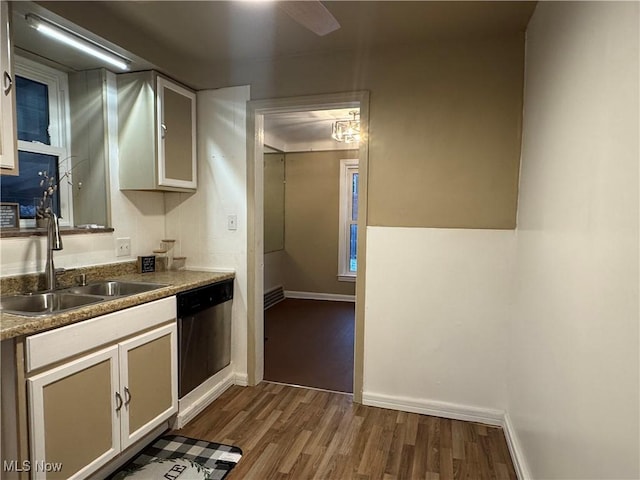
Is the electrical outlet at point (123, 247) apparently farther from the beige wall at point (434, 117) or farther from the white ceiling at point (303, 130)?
the white ceiling at point (303, 130)

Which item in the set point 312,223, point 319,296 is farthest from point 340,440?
point 312,223

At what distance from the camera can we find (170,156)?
8.38 ft

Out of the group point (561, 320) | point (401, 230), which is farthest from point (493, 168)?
point (561, 320)

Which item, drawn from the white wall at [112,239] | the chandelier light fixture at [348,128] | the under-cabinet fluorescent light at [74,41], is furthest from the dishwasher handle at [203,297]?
the chandelier light fixture at [348,128]

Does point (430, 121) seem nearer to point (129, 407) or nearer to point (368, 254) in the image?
point (368, 254)

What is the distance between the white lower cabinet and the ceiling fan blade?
164 centimetres

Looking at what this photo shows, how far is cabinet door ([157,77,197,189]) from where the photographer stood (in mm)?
2463

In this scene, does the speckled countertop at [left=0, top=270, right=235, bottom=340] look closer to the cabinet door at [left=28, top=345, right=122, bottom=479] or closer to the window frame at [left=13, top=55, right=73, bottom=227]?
the cabinet door at [left=28, top=345, right=122, bottom=479]

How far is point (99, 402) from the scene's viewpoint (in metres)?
1.68

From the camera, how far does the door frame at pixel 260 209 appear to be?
8.22 ft

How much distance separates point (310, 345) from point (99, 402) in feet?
7.39

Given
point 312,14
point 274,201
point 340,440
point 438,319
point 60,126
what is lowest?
point 340,440

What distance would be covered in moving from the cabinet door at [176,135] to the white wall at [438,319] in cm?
141

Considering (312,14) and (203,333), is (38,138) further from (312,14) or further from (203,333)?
(312,14)
